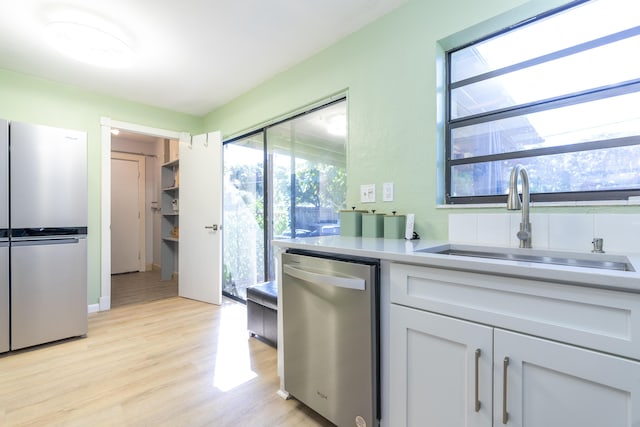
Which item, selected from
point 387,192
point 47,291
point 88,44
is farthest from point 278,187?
point 47,291

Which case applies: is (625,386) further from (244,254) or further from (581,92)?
(244,254)

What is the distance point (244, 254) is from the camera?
3455mm

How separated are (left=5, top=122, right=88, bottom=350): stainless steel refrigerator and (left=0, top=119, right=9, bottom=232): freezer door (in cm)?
2

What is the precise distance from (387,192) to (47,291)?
2705 millimetres

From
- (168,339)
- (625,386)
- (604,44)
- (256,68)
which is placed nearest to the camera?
(625,386)

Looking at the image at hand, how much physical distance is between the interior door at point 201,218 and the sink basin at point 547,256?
2.63 meters

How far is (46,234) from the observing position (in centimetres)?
228

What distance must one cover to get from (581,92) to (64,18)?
304cm

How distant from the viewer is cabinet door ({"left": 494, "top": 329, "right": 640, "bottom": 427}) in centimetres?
73

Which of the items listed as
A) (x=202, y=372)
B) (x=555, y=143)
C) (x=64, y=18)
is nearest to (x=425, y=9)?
(x=555, y=143)

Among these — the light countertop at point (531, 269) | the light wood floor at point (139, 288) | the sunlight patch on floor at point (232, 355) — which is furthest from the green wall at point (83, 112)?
the light countertop at point (531, 269)

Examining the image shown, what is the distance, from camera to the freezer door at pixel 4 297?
211 centimetres

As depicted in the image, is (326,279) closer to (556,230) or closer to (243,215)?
Result: (556,230)

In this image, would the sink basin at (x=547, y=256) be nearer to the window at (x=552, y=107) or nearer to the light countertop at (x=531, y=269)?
the light countertop at (x=531, y=269)
